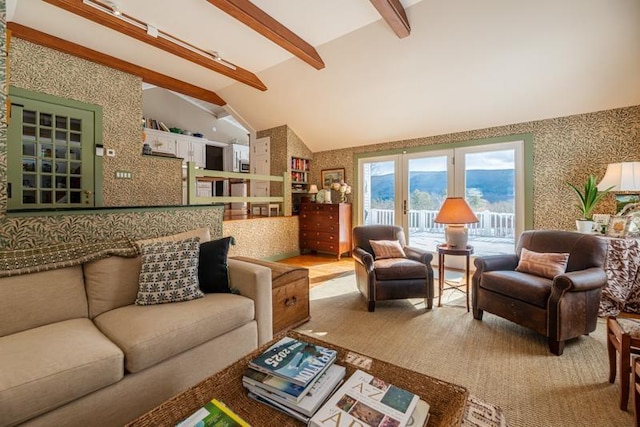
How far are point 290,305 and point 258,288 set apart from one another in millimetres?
606

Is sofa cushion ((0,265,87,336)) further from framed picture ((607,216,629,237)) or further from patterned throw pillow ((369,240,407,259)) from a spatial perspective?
framed picture ((607,216,629,237))

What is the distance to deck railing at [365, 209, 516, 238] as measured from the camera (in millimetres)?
4215

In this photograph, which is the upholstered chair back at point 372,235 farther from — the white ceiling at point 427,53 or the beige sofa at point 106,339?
the white ceiling at point 427,53

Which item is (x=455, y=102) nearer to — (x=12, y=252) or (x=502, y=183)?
(x=502, y=183)

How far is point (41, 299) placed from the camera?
1574 millimetres

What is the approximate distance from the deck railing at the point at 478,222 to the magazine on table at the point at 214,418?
3.73m

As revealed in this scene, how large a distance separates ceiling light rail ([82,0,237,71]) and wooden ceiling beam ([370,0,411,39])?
95.8 inches

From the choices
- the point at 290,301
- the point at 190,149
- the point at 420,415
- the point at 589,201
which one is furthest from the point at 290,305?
the point at 190,149

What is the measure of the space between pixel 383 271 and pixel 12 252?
8.73ft

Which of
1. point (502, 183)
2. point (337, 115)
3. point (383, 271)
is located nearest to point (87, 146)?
point (337, 115)

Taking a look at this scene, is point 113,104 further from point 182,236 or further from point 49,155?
point 182,236

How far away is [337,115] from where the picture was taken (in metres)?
5.02

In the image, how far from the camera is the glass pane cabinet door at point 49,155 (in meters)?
3.51

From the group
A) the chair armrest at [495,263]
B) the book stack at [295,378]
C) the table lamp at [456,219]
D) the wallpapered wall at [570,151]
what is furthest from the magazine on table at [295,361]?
the wallpapered wall at [570,151]
